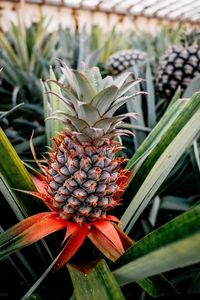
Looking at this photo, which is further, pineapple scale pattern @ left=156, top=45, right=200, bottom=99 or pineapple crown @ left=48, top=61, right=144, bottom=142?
pineapple scale pattern @ left=156, top=45, right=200, bottom=99

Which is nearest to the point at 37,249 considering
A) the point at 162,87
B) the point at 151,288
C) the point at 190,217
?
the point at 151,288

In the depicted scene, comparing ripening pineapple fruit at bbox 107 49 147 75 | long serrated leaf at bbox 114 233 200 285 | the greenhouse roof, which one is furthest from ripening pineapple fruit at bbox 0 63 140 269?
the greenhouse roof

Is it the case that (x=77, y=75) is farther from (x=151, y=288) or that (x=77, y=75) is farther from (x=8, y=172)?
(x=151, y=288)

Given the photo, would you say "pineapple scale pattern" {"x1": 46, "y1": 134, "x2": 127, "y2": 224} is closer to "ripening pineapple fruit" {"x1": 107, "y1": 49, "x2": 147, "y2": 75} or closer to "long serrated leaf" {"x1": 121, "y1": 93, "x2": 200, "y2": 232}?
"long serrated leaf" {"x1": 121, "y1": 93, "x2": 200, "y2": 232}

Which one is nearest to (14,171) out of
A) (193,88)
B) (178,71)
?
(193,88)

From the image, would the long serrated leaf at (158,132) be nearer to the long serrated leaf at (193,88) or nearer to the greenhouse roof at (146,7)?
the long serrated leaf at (193,88)
